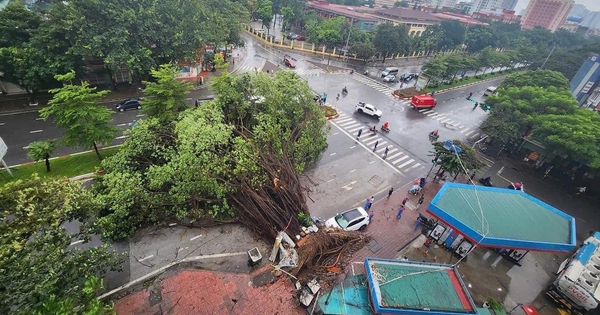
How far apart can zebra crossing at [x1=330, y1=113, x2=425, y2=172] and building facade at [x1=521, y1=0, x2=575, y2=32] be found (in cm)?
16472

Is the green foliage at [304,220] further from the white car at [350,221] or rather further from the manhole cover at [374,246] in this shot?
the manhole cover at [374,246]

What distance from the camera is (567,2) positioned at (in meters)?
→ 131

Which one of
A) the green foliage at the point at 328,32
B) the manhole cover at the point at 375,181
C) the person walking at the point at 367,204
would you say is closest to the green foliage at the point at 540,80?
the manhole cover at the point at 375,181

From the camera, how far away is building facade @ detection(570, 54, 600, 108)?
4094cm

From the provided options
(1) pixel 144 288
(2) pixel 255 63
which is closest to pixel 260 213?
(1) pixel 144 288

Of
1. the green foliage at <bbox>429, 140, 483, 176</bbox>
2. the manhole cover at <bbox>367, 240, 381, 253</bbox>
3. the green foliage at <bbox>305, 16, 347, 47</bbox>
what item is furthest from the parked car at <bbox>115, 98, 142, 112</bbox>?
the green foliage at <bbox>305, 16, 347, 47</bbox>

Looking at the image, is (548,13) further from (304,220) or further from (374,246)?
(304,220)

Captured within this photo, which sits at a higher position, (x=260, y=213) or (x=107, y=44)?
(x=107, y=44)

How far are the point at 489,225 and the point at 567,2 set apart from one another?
18553 centimetres

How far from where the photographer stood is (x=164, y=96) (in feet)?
71.0

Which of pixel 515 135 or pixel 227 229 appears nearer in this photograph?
pixel 227 229

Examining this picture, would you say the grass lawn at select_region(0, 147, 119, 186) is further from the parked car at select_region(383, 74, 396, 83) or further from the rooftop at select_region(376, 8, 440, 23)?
the rooftop at select_region(376, 8, 440, 23)

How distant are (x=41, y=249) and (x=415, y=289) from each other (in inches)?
600

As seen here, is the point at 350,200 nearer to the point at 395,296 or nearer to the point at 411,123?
the point at 395,296
